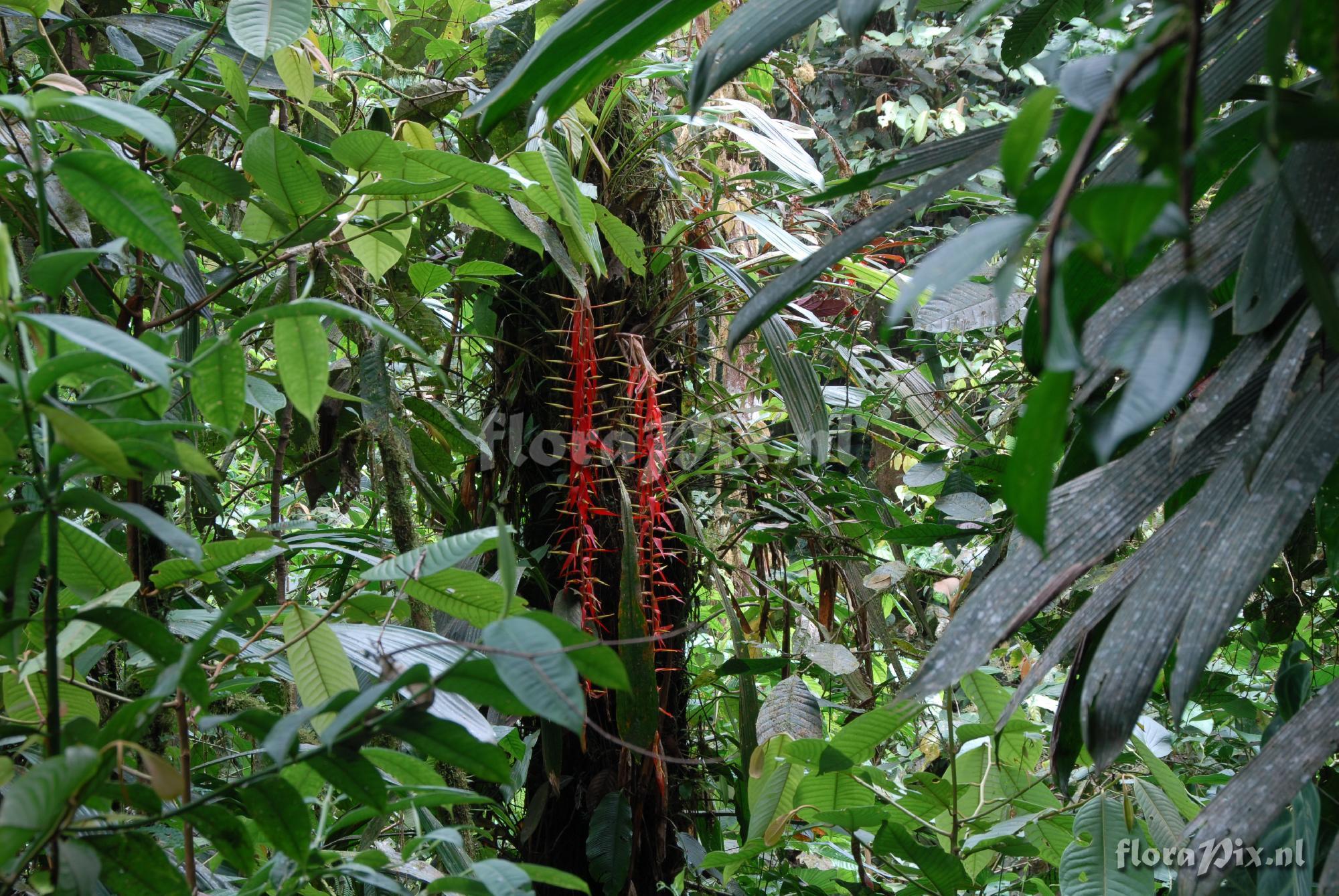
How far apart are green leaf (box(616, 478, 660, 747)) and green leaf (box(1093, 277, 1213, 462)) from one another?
0.55 meters

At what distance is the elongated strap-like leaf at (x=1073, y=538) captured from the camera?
0.37 metres

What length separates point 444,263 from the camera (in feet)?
3.47

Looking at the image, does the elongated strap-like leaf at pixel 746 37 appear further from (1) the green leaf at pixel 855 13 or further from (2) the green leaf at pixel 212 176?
(2) the green leaf at pixel 212 176

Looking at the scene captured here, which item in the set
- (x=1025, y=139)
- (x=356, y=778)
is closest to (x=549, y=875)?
(x=356, y=778)

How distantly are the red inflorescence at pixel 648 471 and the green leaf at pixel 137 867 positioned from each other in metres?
0.55

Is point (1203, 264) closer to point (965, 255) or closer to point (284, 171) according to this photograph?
point (965, 255)

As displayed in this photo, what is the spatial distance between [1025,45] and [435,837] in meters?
0.78

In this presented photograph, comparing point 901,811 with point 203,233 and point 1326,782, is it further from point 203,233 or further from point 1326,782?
point 203,233

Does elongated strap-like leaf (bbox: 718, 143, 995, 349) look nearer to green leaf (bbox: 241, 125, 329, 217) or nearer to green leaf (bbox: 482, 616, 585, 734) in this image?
green leaf (bbox: 482, 616, 585, 734)

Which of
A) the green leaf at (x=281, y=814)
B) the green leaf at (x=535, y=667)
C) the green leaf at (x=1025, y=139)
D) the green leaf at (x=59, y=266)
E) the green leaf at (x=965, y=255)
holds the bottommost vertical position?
the green leaf at (x=281, y=814)

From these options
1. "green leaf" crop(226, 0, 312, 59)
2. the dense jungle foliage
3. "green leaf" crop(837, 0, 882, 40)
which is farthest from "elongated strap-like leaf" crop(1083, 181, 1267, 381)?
"green leaf" crop(226, 0, 312, 59)

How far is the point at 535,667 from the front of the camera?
0.30 m

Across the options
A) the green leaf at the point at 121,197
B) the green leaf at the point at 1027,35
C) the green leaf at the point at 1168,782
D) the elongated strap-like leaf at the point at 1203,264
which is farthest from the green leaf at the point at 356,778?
the green leaf at the point at 1027,35

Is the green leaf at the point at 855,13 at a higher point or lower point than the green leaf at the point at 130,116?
higher
